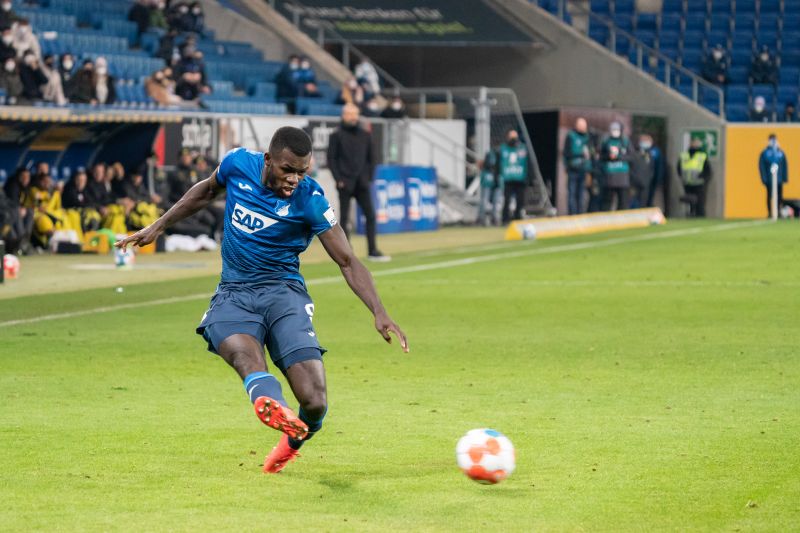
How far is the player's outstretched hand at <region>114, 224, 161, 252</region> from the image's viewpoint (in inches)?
313

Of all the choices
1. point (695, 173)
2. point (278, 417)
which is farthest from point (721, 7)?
→ point (278, 417)

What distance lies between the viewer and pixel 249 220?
7.61 m

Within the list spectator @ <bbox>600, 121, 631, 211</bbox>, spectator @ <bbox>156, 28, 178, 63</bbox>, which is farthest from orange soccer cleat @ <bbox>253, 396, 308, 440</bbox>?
spectator @ <bbox>600, 121, 631, 211</bbox>

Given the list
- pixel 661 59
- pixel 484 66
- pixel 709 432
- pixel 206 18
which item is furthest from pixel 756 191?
pixel 709 432

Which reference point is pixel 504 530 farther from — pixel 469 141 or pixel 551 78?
pixel 551 78

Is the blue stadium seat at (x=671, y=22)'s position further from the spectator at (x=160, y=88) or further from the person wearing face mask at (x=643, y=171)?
the spectator at (x=160, y=88)

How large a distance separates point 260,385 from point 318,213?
0.93 meters

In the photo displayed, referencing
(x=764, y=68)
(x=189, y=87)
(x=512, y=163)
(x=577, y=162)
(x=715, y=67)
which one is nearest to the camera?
(x=189, y=87)

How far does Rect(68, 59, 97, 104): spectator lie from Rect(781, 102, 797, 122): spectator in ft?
68.1

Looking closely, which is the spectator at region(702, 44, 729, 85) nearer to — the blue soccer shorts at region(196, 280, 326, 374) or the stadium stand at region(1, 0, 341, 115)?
the stadium stand at region(1, 0, 341, 115)

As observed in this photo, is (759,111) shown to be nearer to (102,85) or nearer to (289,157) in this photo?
(102,85)

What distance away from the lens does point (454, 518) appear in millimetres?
6531

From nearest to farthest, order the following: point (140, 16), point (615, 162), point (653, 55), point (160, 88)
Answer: point (160, 88), point (140, 16), point (615, 162), point (653, 55)

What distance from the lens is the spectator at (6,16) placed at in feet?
86.1
